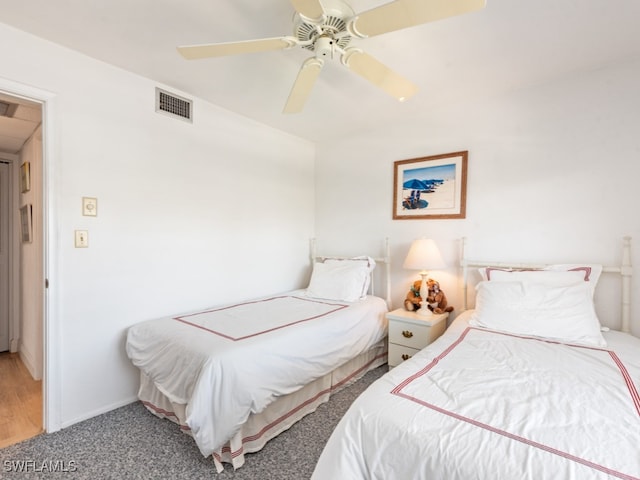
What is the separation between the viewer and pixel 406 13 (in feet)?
4.06

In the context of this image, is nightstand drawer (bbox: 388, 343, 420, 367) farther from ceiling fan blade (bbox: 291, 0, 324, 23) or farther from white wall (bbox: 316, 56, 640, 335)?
ceiling fan blade (bbox: 291, 0, 324, 23)

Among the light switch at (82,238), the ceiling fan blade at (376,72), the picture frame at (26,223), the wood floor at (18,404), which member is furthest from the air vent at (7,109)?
the ceiling fan blade at (376,72)

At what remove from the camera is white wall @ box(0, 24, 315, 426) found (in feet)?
6.49

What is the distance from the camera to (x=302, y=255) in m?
3.76

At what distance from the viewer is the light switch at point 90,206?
2066 mm

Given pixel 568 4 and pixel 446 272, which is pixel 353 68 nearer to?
pixel 568 4

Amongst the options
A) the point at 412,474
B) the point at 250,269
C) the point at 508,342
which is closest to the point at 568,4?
the point at 508,342

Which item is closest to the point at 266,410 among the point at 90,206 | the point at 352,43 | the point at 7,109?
the point at 90,206

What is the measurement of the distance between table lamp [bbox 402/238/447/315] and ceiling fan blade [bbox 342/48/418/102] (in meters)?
1.28

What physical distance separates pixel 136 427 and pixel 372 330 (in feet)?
5.95

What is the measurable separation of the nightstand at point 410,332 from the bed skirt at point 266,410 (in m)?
0.32

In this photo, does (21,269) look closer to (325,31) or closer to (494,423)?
(325,31)

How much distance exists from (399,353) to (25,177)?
381 centimetres

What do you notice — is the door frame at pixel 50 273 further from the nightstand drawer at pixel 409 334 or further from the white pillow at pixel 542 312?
the white pillow at pixel 542 312
